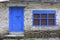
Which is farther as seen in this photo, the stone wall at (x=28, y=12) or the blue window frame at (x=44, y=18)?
the blue window frame at (x=44, y=18)

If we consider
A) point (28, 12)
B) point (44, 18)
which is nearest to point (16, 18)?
point (28, 12)

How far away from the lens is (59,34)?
17.0m

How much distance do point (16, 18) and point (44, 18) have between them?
2.14 meters

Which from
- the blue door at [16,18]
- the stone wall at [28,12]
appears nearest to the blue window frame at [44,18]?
the stone wall at [28,12]

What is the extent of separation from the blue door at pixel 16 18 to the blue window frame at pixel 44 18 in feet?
3.23

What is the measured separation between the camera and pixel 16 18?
1753 cm

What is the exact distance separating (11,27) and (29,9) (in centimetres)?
194

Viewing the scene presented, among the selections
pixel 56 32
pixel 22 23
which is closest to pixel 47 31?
pixel 56 32

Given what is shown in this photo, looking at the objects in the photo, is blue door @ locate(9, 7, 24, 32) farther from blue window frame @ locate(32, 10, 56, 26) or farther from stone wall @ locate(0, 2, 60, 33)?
blue window frame @ locate(32, 10, 56, 26)

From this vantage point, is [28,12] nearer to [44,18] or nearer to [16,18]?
[16,18]

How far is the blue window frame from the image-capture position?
57.6ft

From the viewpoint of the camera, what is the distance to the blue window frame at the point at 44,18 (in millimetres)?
17547

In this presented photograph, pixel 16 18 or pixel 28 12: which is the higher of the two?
pixel 28 12

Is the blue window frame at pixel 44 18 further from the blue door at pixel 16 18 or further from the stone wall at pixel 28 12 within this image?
the blue door at pixel 16 18
